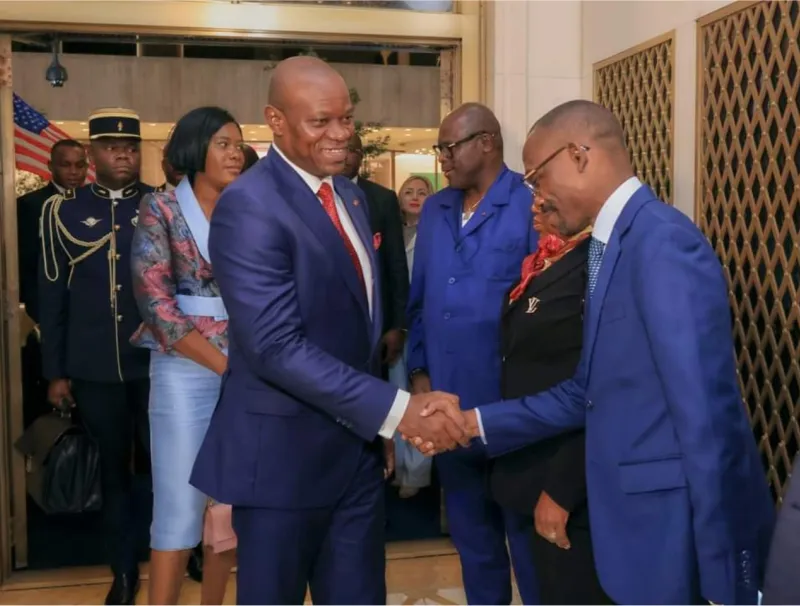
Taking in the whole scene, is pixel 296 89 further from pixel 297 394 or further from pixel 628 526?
pixel 628 526

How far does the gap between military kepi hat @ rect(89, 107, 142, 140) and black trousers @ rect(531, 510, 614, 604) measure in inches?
84.9

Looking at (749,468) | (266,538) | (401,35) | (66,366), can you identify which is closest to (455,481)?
(266,538)

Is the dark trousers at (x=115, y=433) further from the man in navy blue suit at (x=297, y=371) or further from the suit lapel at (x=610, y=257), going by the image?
the suit lapel at (x=610, y=257)

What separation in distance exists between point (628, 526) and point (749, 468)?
238 millimetres

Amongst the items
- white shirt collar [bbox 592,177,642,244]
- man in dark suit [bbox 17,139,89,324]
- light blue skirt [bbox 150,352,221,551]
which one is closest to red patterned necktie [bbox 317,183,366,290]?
white shirt collar [bbox 592,177,642,244]

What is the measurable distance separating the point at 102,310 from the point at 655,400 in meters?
2.33

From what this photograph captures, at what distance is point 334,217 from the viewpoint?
1.97 metres

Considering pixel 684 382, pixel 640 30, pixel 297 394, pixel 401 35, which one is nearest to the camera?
pixel 684 382

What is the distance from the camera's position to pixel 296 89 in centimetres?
192

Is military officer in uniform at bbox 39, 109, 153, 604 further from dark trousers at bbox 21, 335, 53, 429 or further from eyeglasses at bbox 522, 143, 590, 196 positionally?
eyeglasses at bbox 522, 143, 590, 196

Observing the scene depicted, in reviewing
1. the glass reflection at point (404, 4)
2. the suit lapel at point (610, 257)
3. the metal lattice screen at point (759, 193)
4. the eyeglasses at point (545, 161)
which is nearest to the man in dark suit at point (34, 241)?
the glass reflection at point (404, 4)

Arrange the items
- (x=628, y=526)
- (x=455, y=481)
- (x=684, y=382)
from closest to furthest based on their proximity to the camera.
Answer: (x=684, y=382)
(x=628, y=526)
(x=455, y=481)

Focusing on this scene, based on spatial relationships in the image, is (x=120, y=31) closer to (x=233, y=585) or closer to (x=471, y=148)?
(x=471, y=148)

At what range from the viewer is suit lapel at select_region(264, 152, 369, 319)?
186 cm
